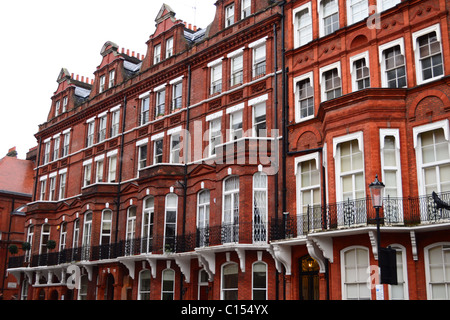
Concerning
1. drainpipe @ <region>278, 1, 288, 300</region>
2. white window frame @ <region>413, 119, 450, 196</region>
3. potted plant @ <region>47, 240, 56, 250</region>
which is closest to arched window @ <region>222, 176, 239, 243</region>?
drainpipe @ <region>278, 1, 288, 300</region>

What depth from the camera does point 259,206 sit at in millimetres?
21859

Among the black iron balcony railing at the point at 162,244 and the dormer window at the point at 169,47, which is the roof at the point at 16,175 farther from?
the dormer window at the point at 169,47

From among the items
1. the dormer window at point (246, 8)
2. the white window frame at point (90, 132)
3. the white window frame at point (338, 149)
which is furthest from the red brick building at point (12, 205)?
the white window frame at point (338, 149)

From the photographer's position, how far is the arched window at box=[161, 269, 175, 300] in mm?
25484

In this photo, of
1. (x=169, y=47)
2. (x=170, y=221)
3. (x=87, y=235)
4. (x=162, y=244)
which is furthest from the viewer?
(x=87, y=235)

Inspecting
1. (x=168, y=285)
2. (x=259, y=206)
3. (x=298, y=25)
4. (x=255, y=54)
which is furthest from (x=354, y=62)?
(x=168, y=285)

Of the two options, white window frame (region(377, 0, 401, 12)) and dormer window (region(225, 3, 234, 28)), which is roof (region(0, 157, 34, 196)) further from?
white window frame (region(377, 0, 401, 12))

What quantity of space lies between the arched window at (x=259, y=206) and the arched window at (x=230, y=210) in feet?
2.94

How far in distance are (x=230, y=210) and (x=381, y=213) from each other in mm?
7803

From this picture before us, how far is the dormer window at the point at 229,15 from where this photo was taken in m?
26.5

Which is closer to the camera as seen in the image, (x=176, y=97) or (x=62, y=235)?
(x=176, y=97)

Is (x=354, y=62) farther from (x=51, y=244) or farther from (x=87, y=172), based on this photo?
(x=51, y=244)

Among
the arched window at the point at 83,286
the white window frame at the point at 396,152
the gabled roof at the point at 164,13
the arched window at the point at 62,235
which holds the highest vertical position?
the gabled roof at the point at 164,13

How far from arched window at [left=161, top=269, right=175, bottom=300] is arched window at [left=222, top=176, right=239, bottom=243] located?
500 centimetres
